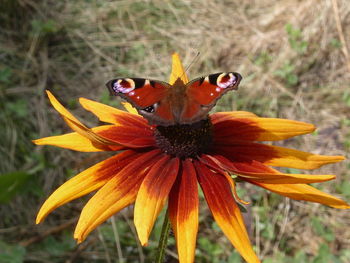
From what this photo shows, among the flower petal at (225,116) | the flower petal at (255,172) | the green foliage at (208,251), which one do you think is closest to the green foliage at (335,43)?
the green foliage at (208,251)

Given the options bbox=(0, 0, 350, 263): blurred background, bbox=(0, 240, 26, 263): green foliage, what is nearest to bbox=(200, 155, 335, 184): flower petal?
bbox=(0, 0, 350, 263): blurred background

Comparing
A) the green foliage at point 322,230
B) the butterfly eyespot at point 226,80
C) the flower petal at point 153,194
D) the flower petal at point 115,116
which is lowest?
the green foliage at point 322,230

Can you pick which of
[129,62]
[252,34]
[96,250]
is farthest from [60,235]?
[252,34]

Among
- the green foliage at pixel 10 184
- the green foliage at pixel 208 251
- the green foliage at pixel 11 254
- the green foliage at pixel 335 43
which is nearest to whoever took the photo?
the green foliage at pixel 11 254

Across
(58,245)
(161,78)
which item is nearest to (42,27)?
(161,78)

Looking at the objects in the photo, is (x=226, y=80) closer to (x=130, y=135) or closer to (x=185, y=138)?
(x=185, y=138)

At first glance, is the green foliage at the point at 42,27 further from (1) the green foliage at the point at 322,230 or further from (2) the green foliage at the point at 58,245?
(1) the green foliage at the point at 322,230

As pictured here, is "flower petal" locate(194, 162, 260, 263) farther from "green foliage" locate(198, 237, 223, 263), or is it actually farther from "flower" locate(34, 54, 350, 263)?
"green foliage" locate(198, 237, 223, 263)
